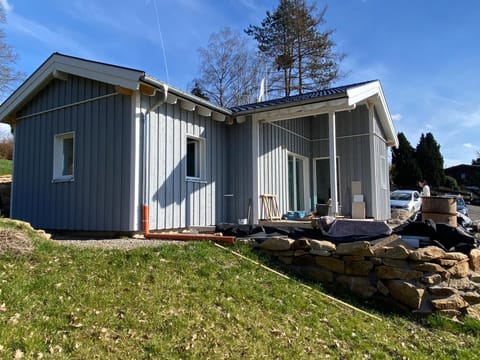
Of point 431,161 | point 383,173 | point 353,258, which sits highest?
point 431,161

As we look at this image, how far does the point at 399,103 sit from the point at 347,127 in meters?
9.35

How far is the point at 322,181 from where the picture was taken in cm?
1222

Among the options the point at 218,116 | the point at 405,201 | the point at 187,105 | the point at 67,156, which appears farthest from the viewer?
the point at 405,201

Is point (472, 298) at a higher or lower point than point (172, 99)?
lower

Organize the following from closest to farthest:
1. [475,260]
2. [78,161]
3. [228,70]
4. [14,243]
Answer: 1. [14,243]
2. [475,260]
3. [78,161]
4. [228,70]

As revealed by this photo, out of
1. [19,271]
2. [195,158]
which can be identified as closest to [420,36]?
[195,158]

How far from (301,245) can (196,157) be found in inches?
161

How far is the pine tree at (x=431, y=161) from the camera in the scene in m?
31.5

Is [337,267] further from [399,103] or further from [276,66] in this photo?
[276,66]

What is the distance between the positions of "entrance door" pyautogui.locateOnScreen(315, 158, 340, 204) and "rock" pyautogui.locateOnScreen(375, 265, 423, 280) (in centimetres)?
713

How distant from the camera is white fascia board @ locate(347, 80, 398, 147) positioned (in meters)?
8.32

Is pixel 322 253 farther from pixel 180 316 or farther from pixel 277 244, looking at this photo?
pixel 180 316

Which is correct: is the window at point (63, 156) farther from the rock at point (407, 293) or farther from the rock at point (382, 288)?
the rock at point (407, 293)

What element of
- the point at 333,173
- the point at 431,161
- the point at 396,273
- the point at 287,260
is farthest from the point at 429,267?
the point at 431,161
